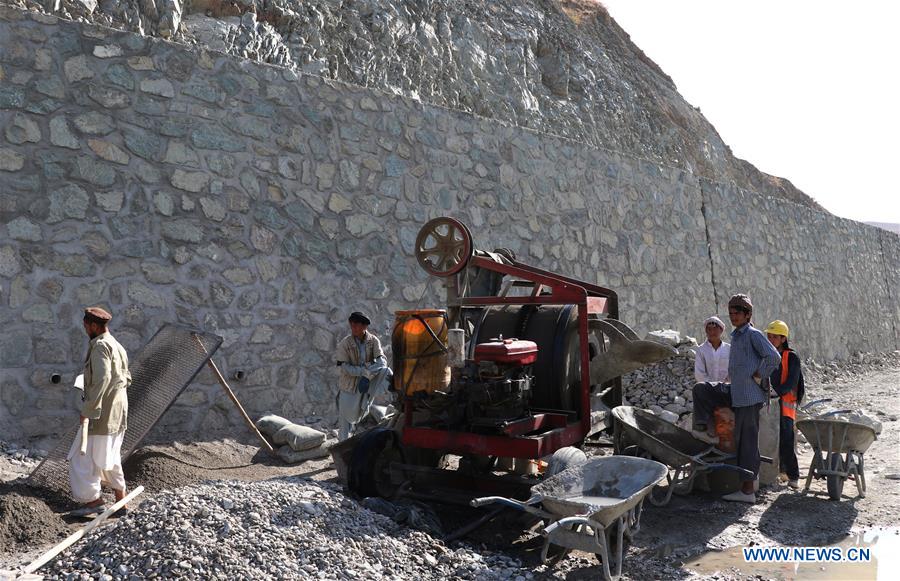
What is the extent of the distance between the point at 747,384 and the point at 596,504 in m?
2.38

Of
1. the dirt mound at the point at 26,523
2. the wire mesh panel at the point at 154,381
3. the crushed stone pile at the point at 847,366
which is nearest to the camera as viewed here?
the dirt mound at the point at 26,523

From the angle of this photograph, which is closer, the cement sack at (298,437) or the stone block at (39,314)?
the stone block at (39,314)

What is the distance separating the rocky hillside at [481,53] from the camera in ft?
32.3

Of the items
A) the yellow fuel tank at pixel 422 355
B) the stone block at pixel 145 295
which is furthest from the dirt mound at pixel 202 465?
the yellow fuel tank at pixel 422 355

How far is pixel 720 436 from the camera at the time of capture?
248 inches

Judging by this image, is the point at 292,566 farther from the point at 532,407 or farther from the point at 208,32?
the point at 208,32

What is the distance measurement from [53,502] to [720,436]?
201 inches

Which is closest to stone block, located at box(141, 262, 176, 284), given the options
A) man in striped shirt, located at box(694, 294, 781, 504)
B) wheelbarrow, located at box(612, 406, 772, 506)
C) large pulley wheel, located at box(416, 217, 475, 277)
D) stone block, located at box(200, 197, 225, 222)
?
stone block, located at box(200, 197, 225, 222)

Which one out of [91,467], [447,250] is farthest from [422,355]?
[91,467]

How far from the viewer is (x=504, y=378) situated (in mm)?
5109

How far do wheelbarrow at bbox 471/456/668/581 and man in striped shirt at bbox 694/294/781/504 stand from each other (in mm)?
1528

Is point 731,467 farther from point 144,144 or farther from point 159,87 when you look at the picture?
point 159,87

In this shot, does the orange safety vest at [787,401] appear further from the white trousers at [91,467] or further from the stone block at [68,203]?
the stone block at [68,203]

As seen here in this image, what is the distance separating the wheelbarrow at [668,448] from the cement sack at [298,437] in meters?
2.74
